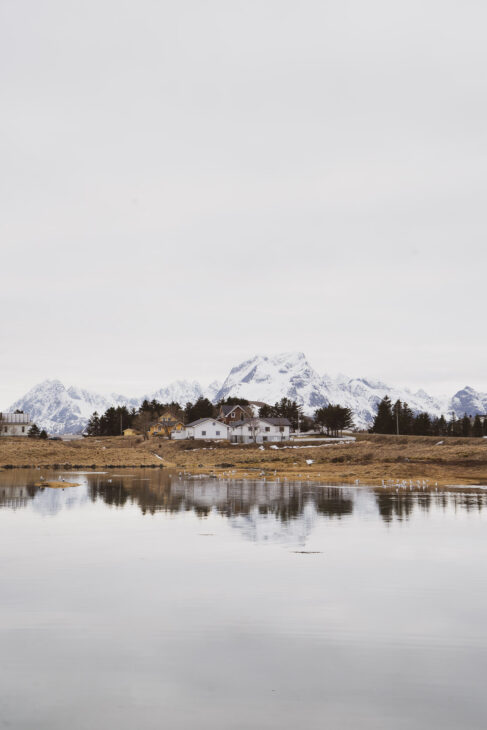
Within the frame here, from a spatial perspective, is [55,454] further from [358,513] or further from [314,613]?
[314,613]

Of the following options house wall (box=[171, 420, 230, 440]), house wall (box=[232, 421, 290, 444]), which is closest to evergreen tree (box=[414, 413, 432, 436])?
house wall (box=[232, 421, 290, 444])

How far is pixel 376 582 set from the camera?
56.6 ft

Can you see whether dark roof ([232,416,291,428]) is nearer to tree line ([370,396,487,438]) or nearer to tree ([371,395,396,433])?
tree ([371,395,396,433])

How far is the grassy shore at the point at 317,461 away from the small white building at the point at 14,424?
51.3 metres

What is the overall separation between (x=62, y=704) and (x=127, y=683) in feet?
3.72

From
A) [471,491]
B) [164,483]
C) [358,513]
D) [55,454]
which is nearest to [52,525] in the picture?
[358,513]

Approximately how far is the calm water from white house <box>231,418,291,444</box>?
388 feet

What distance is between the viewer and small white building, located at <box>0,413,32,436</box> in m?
141

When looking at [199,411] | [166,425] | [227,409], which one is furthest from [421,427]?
[166,425]

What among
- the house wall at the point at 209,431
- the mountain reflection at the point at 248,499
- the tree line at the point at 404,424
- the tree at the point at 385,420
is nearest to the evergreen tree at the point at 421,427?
the tree line at the point at 404,424

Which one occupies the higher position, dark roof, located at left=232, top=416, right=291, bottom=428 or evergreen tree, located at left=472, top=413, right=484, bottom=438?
dark roof, located at left=232, top=416, right=291, bottom=428

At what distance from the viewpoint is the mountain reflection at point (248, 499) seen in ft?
108

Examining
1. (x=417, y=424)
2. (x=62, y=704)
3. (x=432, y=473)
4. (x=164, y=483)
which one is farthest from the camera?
(x=417, y=424)

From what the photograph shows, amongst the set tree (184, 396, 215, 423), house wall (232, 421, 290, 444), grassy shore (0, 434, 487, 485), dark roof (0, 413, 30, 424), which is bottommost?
grassy shore (0, 434, 487, 485)
